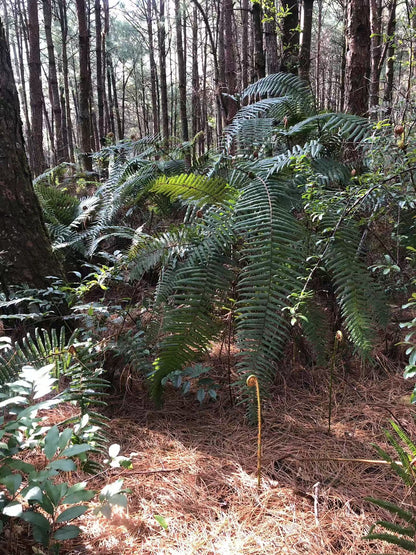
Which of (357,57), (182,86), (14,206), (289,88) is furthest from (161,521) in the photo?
(182,86)

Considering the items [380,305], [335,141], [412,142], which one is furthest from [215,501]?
[335,141]

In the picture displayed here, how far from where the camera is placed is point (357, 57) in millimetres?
3246

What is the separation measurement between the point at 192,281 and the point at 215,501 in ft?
2.91

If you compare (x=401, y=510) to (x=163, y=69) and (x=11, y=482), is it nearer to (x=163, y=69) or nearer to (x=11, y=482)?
(x=11, y=482)

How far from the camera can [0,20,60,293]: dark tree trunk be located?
7.18 feet

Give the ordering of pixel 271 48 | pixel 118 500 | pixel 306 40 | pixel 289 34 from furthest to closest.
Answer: pixel 306 40 < pixel 289 34 < pixel 271 48 < pixel 118 500

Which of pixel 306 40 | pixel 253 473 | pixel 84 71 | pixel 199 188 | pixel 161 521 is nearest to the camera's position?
pixel 161 521

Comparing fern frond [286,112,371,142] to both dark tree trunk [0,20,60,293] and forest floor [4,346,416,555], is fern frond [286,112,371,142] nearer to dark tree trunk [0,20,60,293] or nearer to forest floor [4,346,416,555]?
forest floor [4,346,416,555]

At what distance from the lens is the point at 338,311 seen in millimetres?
2062

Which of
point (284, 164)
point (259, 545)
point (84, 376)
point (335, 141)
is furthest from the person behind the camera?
point (335, 141)

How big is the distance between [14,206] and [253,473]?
1.93m

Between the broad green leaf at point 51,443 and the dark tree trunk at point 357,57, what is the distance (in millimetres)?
3290

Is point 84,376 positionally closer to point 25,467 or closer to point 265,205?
point 25,467

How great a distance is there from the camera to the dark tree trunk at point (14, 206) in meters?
2.19
